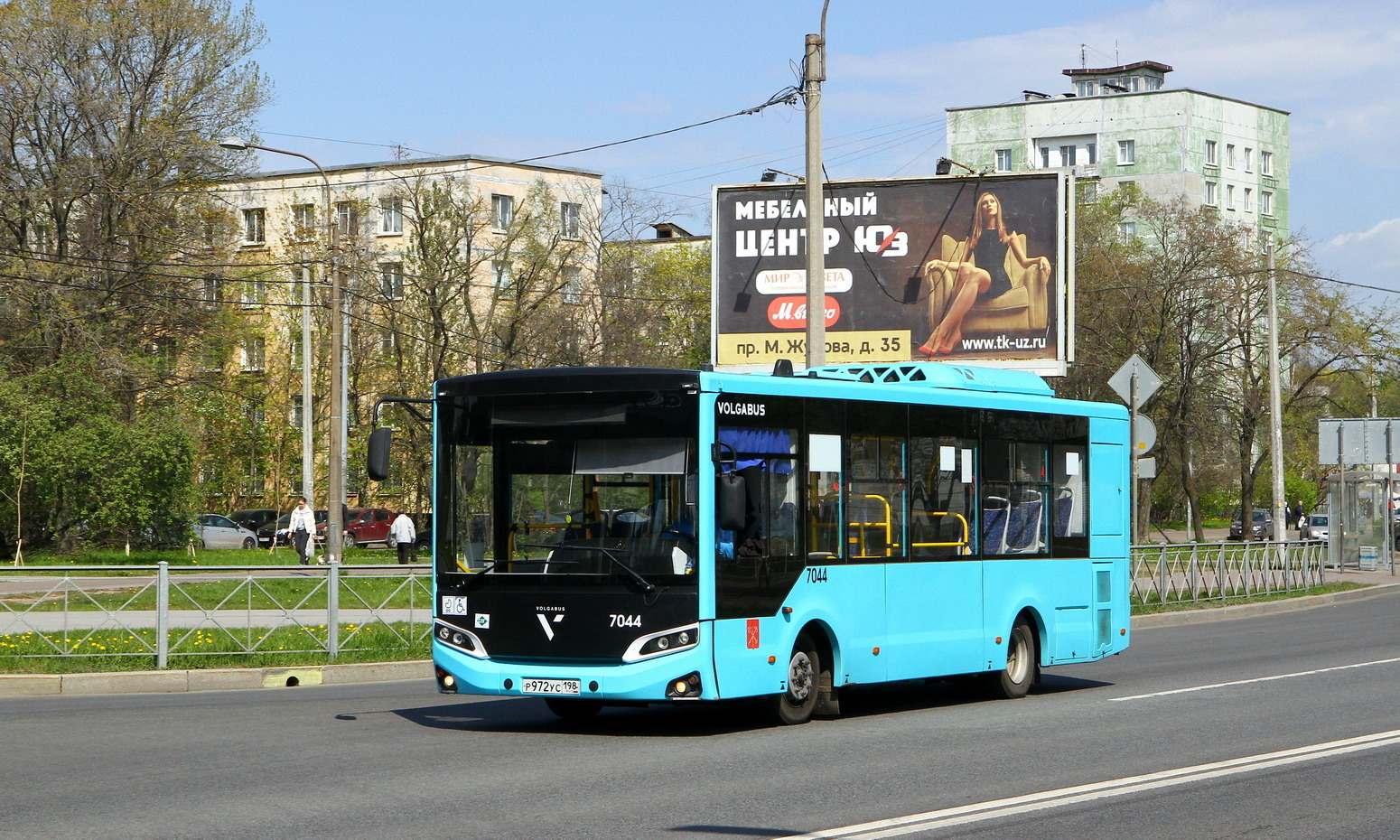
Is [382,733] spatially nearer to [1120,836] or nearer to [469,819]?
[469,819]

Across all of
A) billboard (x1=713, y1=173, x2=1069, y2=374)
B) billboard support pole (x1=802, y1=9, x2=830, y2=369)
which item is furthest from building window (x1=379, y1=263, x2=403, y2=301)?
billboard support pole (x1=802, y1=9, x2=830, y2=369)

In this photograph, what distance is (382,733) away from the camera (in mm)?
11211

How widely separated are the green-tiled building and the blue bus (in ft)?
242

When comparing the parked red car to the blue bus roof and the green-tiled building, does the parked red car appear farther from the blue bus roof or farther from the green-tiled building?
the green-tiled building

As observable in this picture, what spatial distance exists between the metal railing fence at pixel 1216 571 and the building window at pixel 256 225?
137 feet

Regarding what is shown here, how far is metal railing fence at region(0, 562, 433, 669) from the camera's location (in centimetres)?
1608

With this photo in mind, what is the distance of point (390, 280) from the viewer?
168 ft

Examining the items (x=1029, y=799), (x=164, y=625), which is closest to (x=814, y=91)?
(x=164, y=625)

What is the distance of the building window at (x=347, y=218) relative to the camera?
5225cm

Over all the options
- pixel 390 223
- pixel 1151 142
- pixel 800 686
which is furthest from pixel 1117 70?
pixel 800 686

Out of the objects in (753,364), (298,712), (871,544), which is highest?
(753,364)

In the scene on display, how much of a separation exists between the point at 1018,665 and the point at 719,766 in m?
5.41

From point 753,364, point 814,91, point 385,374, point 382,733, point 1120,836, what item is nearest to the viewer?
point 1120,836

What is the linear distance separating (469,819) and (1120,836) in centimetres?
314
